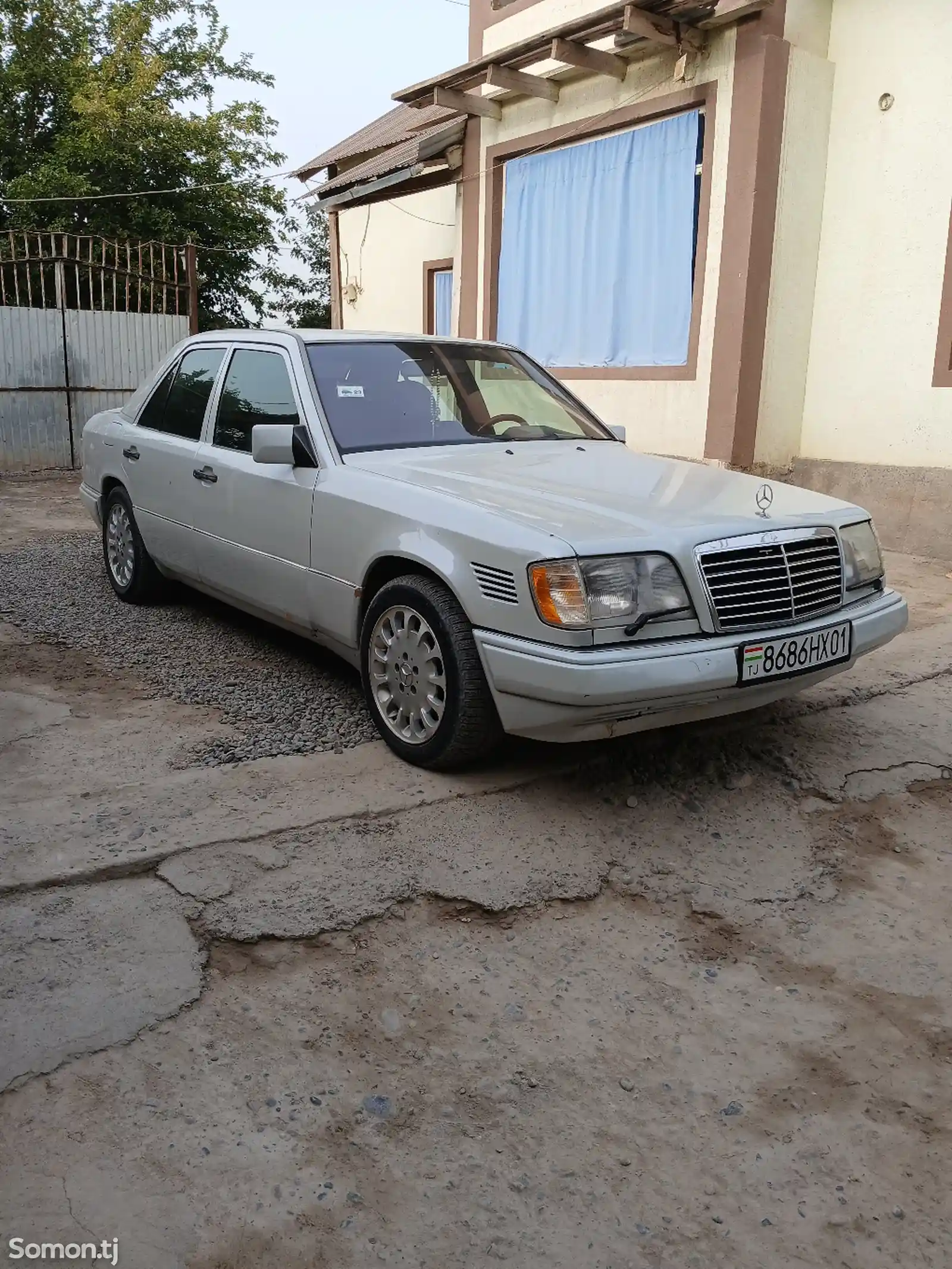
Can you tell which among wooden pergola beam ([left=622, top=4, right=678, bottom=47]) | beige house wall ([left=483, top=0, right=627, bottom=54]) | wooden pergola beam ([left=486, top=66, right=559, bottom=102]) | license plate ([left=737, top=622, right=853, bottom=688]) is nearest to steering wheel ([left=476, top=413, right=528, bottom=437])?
license plate ([left=737, top=622, right=853, bottom=688])

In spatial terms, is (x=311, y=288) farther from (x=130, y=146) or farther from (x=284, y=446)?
(x=284, y=446)

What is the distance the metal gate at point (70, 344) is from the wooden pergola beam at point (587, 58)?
Result: 17.6 ft

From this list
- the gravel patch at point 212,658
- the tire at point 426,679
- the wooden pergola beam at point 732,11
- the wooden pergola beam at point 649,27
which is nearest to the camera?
the tire at point 426,679

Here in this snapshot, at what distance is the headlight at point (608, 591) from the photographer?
3271 mm

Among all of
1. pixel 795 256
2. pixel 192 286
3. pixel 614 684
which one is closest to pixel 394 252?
pixel 192 286

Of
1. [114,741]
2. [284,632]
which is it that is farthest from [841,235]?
[114,741]

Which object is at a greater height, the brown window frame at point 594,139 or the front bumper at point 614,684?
the brown window frame at point 594,139

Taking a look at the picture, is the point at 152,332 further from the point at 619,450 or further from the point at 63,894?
the point at 63,894

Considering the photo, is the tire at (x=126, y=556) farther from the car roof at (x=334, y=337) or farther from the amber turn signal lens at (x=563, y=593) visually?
the amber turn signal lens at (x=563, y=593)

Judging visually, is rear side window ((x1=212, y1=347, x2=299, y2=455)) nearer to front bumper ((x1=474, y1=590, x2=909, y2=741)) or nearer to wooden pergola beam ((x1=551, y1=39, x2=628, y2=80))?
front bumper ((x1=474, y1=590, x2=909, y2=741))

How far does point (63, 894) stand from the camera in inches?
117

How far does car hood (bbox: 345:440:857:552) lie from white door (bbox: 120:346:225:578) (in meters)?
1.41

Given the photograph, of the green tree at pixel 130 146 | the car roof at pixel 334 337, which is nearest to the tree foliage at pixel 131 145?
the green tree at pixel 130 146

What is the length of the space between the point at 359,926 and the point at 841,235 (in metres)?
7.66
